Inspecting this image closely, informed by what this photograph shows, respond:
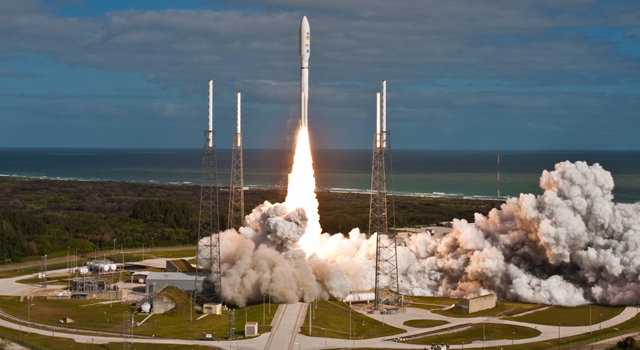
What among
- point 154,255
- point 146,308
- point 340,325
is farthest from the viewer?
point 154,255

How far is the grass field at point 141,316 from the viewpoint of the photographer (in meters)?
44.6

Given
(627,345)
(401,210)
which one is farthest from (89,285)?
(401,210)

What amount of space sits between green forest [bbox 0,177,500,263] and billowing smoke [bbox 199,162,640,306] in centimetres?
2774

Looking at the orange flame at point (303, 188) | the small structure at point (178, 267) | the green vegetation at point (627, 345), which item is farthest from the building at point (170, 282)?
the green vegetation at point (627, 345)

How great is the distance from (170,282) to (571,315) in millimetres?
28862

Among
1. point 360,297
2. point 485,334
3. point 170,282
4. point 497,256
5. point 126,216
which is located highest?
point 126,216

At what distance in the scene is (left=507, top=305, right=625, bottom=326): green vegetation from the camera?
48.7 m

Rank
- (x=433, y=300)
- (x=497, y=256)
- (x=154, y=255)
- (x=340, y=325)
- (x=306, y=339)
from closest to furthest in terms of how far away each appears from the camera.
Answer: (x=306, y=339), (x=340, y=325), (x=433, y=300), (x=497, y=256), (x=154, y=255)

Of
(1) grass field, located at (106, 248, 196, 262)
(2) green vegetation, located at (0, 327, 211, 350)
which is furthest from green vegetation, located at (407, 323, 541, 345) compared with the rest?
(1) grass field, located at (106, 248, 196, 262)

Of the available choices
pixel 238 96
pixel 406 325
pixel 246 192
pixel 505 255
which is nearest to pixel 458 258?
pixel 505 255

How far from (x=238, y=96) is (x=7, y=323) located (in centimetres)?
2462

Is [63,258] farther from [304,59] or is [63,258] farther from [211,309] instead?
[304,59]

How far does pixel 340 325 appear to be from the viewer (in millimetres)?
46719

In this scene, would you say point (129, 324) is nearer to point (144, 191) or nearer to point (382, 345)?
point (382, 345)
